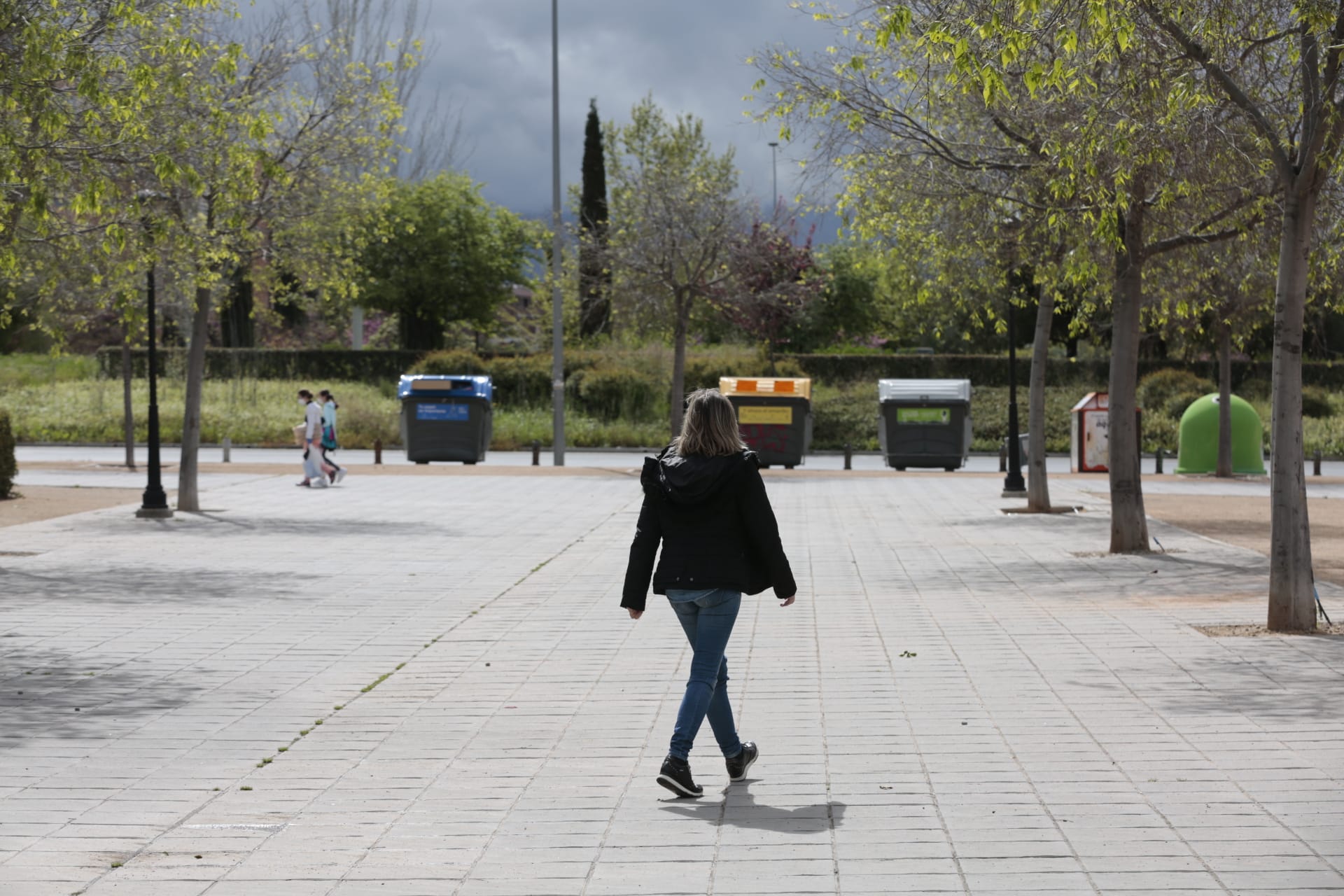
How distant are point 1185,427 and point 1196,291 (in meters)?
14.8

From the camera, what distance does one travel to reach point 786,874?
486cm

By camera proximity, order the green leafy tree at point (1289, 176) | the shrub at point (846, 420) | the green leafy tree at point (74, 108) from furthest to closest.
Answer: the shrub at point (846, 420) < the green leafy tree at point (74, 108) < the green leafy tree at point (1289, 176)

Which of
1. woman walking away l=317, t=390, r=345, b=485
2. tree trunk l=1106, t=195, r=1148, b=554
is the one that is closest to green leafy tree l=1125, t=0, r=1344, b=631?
tree trunk l=1106, t=195, r=1148, b=554

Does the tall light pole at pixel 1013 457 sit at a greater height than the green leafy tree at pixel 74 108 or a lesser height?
lesser

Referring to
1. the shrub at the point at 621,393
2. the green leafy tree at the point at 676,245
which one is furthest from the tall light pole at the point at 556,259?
the shrub at the point at 621,393

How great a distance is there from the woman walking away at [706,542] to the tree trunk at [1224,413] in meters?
24.6

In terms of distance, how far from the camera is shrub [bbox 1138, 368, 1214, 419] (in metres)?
44.1

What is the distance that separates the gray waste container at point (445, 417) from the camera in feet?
100

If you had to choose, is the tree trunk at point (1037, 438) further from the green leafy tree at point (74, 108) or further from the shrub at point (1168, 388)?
the shrub at point (1168, 388)

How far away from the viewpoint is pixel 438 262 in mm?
52000

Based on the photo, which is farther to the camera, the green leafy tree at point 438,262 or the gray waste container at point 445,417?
the green leafy tree at point 438,262

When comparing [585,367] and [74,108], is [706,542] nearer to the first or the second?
[74,108]

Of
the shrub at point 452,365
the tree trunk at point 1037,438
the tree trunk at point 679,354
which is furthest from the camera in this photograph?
the shrub at point 452,365

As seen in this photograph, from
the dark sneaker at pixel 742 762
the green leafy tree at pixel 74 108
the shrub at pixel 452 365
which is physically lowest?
the dark sneaker at pixel 742 762
